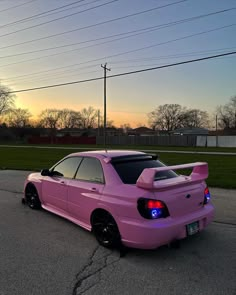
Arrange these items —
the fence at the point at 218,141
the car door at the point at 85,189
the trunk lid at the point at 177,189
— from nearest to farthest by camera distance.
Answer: the trunk lid at the point at 177,189 → the car door at the point at 85,189 → the fence at the point at 218,141

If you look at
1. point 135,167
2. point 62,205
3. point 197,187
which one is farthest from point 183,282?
point 62,205

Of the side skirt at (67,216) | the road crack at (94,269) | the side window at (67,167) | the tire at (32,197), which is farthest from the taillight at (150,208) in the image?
the tire at (32,197)

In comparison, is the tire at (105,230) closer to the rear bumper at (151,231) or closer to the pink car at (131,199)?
the pink car at (131,199)

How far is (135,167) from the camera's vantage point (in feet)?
17.6

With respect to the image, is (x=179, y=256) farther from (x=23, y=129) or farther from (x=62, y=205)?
(x=23, y=129)

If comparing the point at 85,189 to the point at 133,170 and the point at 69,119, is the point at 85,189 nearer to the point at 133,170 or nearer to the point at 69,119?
the point at 133,170

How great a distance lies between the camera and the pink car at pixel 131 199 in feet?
14.5

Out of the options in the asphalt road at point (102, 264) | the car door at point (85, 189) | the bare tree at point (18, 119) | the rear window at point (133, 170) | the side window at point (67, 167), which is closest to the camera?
the asphalt road at point (102, 264)

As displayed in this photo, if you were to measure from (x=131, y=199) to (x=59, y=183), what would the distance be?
7.30 feet

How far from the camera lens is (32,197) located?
24.9 feet

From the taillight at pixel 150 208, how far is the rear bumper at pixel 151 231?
67mm

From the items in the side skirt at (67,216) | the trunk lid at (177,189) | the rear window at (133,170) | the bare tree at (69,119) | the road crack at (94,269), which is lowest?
the road crack at (94,269)

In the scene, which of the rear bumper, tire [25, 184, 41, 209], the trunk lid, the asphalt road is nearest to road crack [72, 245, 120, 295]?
the asphalt road

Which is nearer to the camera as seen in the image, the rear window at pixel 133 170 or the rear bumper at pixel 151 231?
the rear bumper at pixel 151 231
